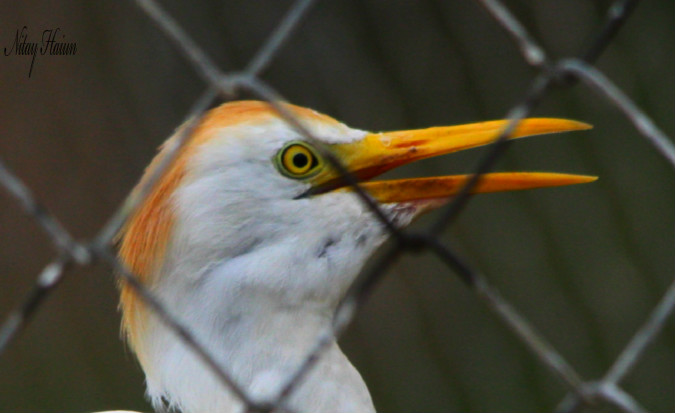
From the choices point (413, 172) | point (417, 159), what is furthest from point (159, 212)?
point (413, 172)

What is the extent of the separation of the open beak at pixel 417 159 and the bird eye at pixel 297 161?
13 millimetres

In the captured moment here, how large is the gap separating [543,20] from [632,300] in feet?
2.47

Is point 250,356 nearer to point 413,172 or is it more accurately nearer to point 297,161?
point 297,161

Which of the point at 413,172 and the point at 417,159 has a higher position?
the point at 417,159

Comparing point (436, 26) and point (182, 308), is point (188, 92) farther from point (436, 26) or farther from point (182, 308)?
point (182, 308)

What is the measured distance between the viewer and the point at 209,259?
1120mm

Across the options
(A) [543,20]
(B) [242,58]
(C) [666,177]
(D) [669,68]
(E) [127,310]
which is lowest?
(C) [666,177]

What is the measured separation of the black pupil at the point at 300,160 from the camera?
113 centimetres

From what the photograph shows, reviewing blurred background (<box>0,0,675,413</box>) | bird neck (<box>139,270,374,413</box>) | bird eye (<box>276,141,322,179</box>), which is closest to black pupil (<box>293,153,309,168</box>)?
bird eye (<box>276,141,322,179</box>)

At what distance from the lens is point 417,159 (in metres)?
1.13

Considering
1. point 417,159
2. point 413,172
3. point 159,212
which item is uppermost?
point 159,212

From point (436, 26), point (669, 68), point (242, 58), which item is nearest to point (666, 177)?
point (669, 68)

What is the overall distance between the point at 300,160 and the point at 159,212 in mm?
→ 180

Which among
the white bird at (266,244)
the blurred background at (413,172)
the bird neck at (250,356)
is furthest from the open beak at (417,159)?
the blurred background at (413,172)
